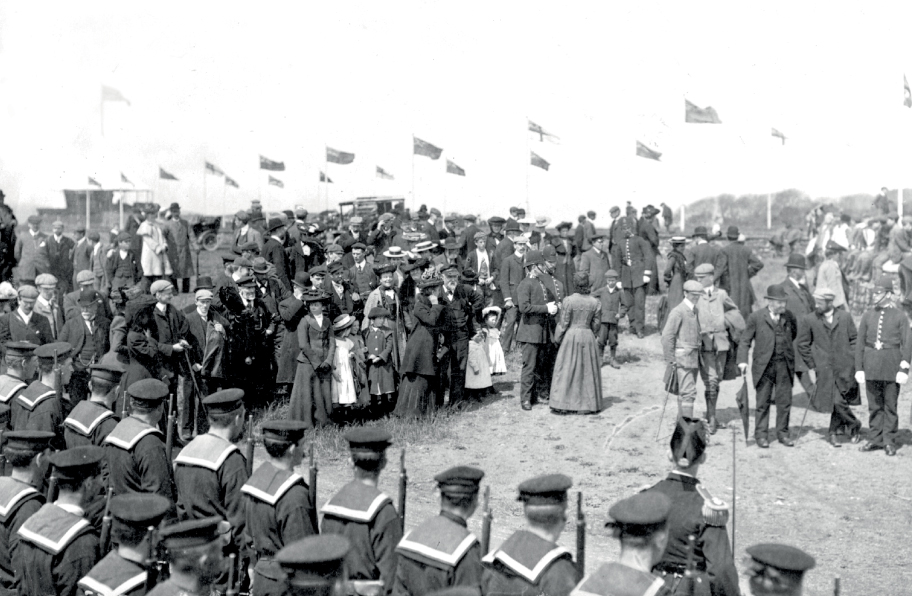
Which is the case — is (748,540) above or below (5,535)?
below

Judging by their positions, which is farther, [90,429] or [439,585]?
[90,429]

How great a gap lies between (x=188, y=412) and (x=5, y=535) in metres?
5.60

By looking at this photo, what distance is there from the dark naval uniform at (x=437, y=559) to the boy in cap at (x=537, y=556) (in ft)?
0.44

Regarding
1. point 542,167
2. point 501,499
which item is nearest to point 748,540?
point 501,499

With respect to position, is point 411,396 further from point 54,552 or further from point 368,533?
point 54,552

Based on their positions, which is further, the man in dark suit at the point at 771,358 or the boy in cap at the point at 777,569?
the man in dark suit at the point at 771,358

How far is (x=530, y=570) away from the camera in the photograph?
4781 millimetres

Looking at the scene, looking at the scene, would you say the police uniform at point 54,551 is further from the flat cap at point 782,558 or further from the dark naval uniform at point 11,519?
the flat cap at point 782,558

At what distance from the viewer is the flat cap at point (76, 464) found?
222 inches

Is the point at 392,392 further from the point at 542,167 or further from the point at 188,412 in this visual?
the point at 542,167

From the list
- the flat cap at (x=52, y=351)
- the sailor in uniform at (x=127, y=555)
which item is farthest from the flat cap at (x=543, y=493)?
the flat cap at (x=52, y=351)

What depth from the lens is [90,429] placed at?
7504 mm

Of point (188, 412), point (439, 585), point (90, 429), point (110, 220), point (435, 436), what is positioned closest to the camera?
point (439, 585)

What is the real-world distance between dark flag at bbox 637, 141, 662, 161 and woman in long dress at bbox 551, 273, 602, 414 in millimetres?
9103
